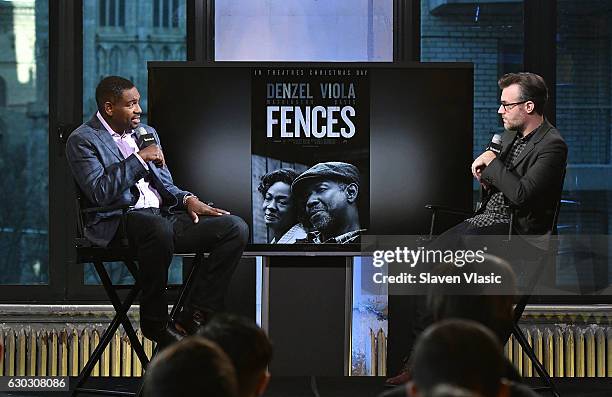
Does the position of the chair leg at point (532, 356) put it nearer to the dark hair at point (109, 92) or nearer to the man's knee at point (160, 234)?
the man's knee at point (160, 234)

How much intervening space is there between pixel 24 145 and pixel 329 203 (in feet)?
5.63

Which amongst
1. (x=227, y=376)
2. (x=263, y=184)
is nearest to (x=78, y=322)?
(x=263, y=184)

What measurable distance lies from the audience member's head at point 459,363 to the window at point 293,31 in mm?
3756

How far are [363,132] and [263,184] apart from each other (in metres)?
0.51

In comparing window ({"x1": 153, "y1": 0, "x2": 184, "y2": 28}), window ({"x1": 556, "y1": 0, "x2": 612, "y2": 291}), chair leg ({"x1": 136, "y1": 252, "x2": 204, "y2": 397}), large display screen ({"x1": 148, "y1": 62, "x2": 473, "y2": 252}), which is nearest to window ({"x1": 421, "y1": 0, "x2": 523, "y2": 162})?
window ({"x1": 556, "y1": 0, "x2": 612, "y2": 291})

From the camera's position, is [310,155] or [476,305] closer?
[476,305]

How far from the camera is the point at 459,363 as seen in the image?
6.81 ft

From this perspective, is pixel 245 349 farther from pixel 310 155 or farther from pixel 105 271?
pixel 310 155

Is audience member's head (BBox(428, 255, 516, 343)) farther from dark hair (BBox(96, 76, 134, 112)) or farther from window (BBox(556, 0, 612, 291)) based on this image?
window (BBox(556, 0, 612, 291))

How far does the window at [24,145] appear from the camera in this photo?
583cm

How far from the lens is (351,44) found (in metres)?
5.79

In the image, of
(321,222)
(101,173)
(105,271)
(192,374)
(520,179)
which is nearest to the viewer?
(192,374)

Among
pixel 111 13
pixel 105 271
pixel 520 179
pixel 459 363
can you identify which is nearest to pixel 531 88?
pixel 520 179

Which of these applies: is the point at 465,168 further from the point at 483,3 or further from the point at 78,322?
the point at 78,322
